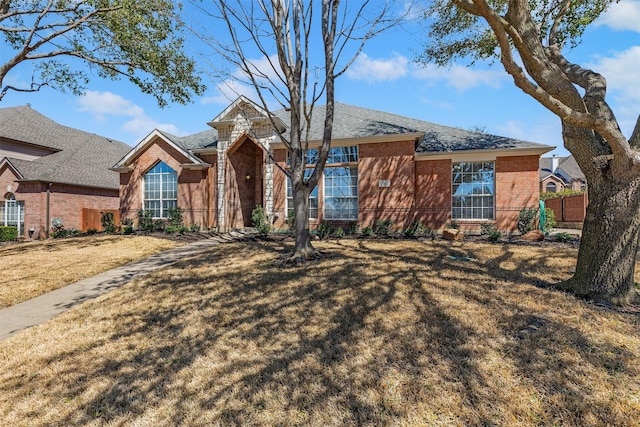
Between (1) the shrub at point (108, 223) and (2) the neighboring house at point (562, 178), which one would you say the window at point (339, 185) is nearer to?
(1) the shrub at point (108, 223)

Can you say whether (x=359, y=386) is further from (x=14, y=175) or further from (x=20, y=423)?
(x=14, y=175)

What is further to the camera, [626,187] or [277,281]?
[277,281]

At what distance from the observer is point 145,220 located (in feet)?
57.5

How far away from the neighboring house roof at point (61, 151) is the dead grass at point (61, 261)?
9.67 metres

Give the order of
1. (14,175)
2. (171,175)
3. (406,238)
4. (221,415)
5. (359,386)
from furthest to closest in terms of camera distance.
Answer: (14,175) < (171,175) < (406,238) < (359,386) < (221,415)

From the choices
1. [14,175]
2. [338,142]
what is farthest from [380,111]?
[14,175]

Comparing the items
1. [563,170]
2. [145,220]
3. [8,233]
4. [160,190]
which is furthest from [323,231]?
[563,170]

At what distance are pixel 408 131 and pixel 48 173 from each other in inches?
915

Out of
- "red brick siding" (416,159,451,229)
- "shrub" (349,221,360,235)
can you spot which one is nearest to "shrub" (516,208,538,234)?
"red brick siding" (416,159,451,229)

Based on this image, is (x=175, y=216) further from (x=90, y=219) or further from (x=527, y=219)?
(x=527, y=219)

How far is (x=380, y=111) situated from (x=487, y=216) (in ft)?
28.9

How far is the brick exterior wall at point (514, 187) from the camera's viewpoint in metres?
13.7

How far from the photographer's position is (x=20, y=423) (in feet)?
10.5

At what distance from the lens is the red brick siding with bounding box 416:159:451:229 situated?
48.1 feet
